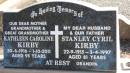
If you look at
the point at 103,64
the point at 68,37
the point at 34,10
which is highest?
the point at 34,10

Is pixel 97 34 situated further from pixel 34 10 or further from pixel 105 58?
pixel 34 10

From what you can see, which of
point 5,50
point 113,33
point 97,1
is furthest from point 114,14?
point 97,1

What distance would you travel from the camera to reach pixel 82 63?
805cm

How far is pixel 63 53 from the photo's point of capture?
8156 millimetres

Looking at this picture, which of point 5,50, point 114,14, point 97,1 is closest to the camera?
point 114,14

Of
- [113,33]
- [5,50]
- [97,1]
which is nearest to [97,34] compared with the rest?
[113,33]

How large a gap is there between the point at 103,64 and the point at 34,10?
5.88 ft

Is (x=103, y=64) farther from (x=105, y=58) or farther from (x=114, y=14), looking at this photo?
(x=114, y=14)

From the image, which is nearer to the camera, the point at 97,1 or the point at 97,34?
the point at 97,34

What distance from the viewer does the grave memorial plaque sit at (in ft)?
26.0

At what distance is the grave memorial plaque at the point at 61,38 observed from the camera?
7.92 metres

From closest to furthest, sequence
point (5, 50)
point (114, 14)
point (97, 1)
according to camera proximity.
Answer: point (114, 14), point (5, 50), point (97, 1)

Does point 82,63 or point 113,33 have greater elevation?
point 113,33

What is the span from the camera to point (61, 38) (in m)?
8.15
